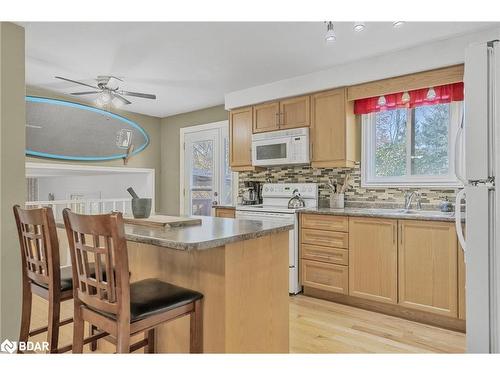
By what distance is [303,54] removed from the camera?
2.99 meters

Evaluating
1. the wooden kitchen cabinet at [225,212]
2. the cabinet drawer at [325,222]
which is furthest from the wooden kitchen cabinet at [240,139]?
the cabinet drawer at [325,222]

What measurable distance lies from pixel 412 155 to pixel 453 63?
940 mm

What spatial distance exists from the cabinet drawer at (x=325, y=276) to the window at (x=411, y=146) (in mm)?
1001

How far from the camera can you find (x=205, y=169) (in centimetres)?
500

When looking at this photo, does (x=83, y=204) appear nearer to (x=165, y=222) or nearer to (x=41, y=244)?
(x=41, y=244)

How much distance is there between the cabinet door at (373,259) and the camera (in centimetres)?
278

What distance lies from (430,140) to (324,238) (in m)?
1.43

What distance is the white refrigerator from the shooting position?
157 centimetres

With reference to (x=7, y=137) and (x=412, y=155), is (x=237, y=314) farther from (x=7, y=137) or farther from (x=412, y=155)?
(x=412, y=155)

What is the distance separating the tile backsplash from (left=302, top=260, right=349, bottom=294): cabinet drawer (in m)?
0.80

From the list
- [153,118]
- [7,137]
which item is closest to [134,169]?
[153,118]

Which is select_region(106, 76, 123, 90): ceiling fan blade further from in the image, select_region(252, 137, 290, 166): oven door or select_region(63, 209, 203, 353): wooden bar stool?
select_region(63, 209, 203, 353): wooden bar stool

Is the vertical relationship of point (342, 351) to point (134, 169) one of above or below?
below

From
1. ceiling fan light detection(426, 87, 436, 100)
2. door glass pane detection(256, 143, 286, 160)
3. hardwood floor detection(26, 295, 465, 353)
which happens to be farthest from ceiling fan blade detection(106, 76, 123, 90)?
ceiling fan light detection(426, 87, 436, 100)
